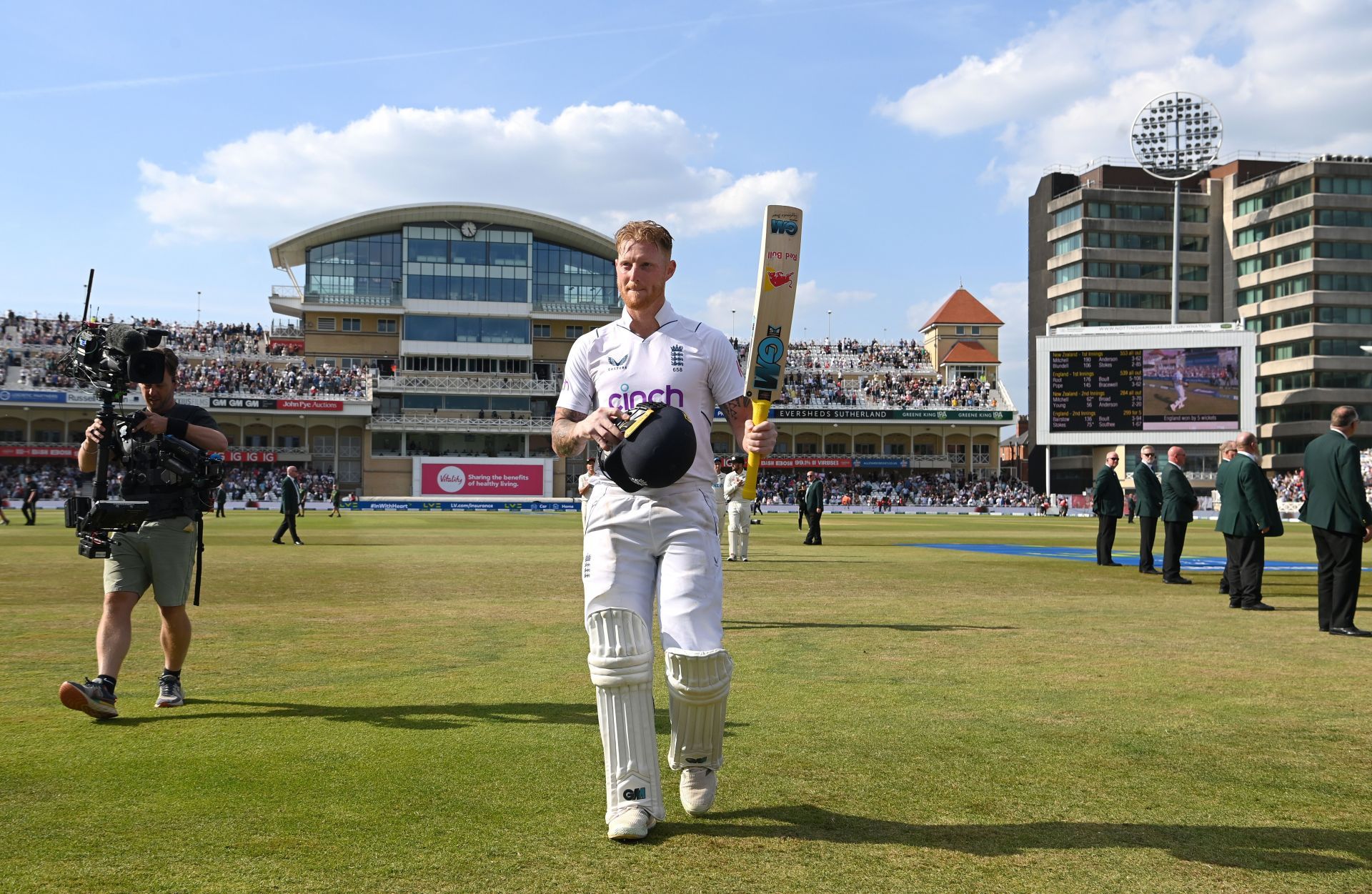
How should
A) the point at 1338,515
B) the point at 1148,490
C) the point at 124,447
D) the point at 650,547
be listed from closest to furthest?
the point at 650,547, the point at 124,447, the point at 1338,515, the point at 1148,490

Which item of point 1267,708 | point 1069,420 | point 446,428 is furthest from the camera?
point 446,428

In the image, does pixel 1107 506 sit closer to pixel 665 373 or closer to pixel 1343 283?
pixel 665 373

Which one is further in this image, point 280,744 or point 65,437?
point 65,437

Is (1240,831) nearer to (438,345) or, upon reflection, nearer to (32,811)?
(32,811)

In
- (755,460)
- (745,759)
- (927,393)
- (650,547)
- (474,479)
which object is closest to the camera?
(650,547)

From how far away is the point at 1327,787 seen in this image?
16.6ft

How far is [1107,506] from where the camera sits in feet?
65.8

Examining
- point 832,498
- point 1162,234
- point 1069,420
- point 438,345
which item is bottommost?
point 832,498

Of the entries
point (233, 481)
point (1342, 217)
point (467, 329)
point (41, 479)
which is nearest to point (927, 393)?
point (1342, 217)

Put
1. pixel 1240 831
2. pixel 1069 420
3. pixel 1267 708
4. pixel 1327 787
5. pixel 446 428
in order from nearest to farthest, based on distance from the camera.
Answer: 1. pixel 1240 831
2. pixel 1327 787
3. pixel 1267 708
4. pixel 1069 420
5. pixel 446 428

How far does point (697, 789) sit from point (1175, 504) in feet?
44.2

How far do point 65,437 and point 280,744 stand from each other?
266ft

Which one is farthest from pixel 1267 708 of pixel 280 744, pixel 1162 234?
pixel 1162 234

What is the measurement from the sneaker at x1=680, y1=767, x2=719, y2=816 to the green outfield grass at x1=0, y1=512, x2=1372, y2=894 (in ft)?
0.23
